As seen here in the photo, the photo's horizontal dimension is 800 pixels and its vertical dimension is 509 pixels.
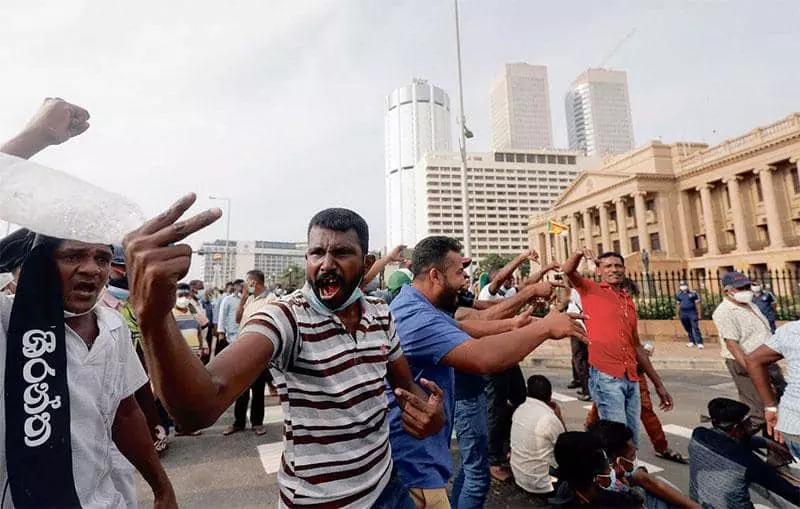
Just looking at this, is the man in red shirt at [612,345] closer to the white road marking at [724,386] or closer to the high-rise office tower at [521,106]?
the white road marking at [724,386]

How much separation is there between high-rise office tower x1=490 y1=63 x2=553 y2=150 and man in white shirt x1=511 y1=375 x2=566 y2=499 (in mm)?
153539

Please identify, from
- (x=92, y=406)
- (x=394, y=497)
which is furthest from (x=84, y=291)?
(x=394, y=497)

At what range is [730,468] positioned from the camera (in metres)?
2.69

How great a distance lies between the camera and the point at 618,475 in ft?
9.36

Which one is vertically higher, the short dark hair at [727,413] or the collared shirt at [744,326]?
the collared shirt at [744,326]

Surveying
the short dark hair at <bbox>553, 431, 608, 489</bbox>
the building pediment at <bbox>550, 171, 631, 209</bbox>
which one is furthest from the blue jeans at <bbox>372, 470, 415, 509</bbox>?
the building pediment at <bbox>550, 171, 631, 209</bbox>

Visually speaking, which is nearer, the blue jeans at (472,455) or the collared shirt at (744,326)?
the blue jeans at (472,455)

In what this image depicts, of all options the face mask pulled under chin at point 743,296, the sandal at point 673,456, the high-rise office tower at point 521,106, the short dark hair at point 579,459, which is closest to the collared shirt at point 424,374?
the short dark hair at point 579,459

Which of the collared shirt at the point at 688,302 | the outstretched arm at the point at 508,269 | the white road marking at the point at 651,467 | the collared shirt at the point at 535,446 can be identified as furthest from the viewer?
the collared shirt at the point at 688,302

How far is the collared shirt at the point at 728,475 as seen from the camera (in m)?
2.62

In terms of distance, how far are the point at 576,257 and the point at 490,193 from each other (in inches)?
4221

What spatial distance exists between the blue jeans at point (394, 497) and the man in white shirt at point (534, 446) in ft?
6.57

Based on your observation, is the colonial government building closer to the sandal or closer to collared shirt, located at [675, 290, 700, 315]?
collared shirt, located at [675, 290, 700, 315]

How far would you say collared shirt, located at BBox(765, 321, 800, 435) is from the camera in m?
2.48
